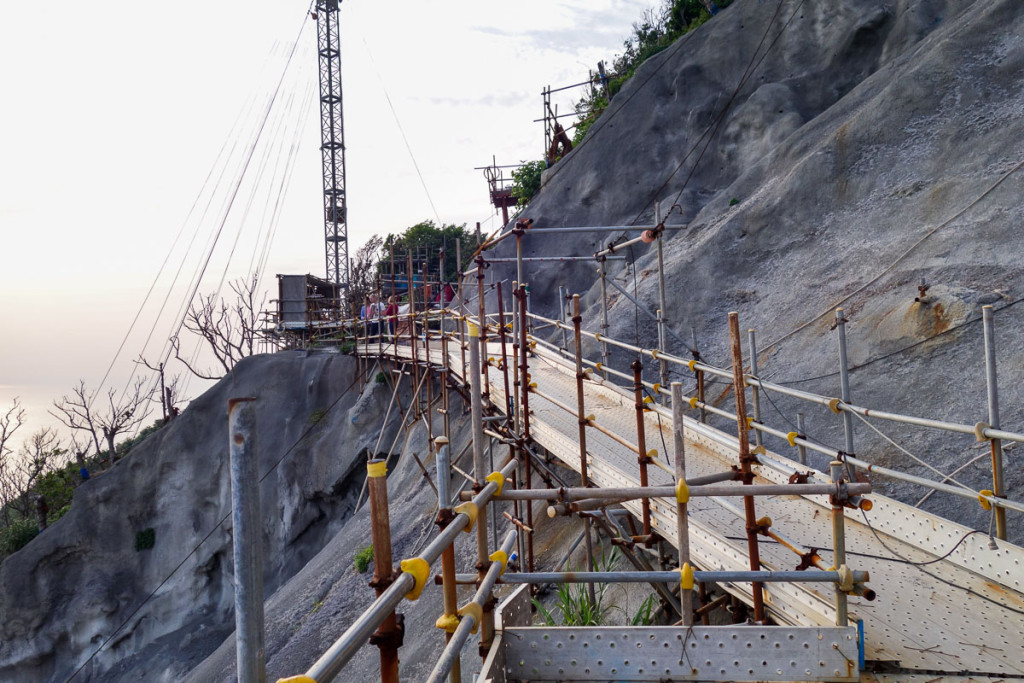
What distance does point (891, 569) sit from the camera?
4.59 meters

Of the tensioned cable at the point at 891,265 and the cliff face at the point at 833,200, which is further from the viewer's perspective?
the tensioned cable at the point at 891,265

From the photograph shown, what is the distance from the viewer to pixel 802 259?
46.4 ft

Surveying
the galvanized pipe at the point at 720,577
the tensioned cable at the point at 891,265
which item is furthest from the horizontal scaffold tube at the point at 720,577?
the tensioned cable at the point at 891,265

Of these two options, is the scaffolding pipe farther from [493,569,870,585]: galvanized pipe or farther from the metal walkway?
the metal walkway

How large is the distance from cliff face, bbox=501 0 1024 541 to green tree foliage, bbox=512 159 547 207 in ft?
17.1

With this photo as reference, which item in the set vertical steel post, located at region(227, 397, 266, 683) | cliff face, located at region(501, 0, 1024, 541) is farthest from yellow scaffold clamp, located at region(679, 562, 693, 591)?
cliff face, located at region(501, 0, 1024, 541)

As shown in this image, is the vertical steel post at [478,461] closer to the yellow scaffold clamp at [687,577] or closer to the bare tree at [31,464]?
the yellow scaffold clamp at [687,577]

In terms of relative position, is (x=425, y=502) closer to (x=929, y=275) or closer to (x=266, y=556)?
(x=929, y=275)

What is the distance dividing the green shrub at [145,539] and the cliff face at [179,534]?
0.12 metres

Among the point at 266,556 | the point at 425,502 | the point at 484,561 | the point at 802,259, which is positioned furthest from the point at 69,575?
the point at 484,561

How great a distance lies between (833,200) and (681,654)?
13.5 m

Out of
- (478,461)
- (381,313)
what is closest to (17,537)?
(381,313)

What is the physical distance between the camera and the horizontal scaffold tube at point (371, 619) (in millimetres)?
1842

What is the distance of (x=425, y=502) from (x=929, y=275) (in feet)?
30.5
